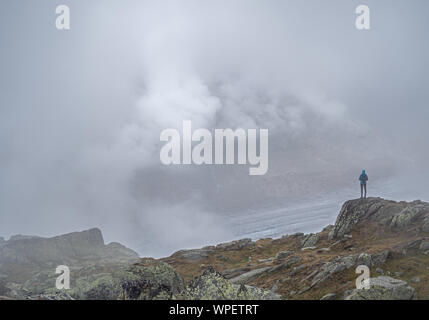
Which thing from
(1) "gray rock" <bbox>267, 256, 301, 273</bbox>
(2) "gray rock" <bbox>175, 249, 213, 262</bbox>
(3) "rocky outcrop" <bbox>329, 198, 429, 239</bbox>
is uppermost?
(3) "rocky outcrop" <bbox>329, 198, 429, 239</bbox>

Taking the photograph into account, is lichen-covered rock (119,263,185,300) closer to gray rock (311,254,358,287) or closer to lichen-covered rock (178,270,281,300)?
lichen-covered rock (178,270,281,300)

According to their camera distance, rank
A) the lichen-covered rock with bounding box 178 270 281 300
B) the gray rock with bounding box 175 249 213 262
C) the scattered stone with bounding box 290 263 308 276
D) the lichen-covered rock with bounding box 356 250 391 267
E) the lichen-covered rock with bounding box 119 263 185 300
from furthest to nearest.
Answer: the gray rock with bounding box 175 249 213 262, the scattered stone with bounding box 290 263 308 276, the lichen-covered rock with bounding box 356 250 391 267, the lichen-covered rock with bounding box 119 263 185 300, the lichen-covered rock with bounding box 178 270 281 300

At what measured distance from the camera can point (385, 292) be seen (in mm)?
16188

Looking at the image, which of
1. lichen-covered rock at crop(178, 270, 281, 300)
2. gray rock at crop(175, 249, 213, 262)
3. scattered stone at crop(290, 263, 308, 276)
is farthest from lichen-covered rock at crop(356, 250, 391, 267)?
gray rock at crop(175, 249, 213, 262)

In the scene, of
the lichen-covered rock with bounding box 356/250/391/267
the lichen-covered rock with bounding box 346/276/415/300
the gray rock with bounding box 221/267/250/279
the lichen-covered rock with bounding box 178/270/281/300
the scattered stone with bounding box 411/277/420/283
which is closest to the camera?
the lichen-covered rock with bounding box 178/270/281/300

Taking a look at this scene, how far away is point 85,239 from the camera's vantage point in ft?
448

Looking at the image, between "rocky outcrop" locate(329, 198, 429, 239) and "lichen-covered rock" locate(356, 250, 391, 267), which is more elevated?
"rocky outcrop" locate(329, 198, 429, 239)

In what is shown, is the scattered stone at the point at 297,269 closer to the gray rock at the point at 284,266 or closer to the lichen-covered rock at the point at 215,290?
the gray rock at the point at 284,266

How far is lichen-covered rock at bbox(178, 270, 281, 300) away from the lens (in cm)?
1548

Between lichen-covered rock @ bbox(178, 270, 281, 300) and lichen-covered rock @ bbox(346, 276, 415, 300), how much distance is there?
6.34m

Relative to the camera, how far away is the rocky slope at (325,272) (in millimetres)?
16766
